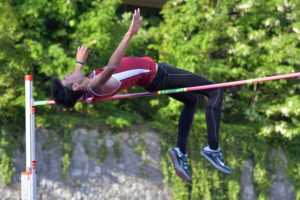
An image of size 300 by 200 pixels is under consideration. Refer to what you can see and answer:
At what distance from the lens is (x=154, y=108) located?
1221 centimetres

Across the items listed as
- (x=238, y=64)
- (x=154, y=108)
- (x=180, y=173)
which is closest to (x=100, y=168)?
(x=154, y=108)

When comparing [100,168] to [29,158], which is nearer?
[29,158]

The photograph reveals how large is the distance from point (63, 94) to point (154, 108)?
5.80 meters

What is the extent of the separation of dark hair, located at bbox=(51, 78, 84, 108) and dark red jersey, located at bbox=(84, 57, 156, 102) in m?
0.12

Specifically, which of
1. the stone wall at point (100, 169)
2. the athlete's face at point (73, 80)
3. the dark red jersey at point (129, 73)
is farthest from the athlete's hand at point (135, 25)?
the stone wall at point (100, 169)

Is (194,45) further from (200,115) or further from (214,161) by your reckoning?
(214,161)

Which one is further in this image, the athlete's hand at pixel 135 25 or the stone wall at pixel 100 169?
the stone wall at pixel 100 169

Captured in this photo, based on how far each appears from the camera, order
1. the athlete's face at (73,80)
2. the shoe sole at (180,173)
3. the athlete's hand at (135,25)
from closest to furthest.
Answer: the athlete's hand at (135,25)
the athlete's face at (73,80)
the shoe sole at (180,173)

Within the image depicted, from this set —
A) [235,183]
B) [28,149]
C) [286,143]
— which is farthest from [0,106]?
[286,143]

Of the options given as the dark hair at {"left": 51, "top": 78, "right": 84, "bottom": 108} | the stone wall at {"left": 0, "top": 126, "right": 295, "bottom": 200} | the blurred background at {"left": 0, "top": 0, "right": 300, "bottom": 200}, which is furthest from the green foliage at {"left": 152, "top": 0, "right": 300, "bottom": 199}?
the dark hair at {"left": 51, "top": 78, "right": 84, "bottom": 108}

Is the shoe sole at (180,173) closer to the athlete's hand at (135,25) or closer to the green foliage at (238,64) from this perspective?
the athlete's hand at (135,25)

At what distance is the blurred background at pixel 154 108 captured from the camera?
→ 425 inches

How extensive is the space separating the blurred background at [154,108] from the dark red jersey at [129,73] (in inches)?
164

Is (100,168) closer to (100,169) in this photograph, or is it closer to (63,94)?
(100,169)
